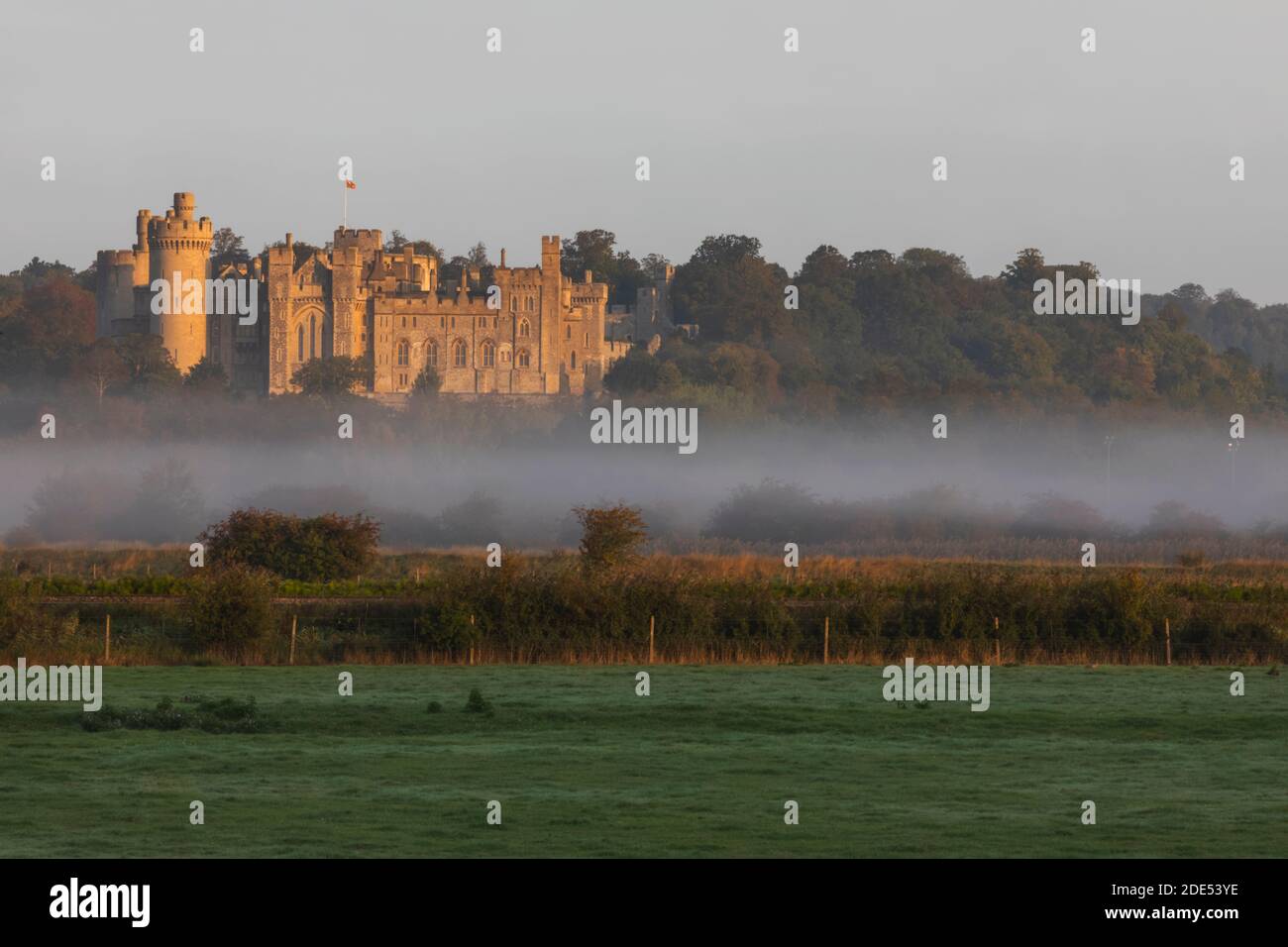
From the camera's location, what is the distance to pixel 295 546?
4331 cm

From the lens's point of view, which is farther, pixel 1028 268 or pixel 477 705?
pixel 1028 268

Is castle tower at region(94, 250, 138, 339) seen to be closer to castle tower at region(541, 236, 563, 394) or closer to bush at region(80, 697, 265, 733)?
castle tower at region(541, 236, 563, 394)

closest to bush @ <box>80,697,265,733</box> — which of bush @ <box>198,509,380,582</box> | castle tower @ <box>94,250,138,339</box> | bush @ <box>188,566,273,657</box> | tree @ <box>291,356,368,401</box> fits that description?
bush @ <box>188,566,273,657</box>

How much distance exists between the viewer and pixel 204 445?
97.0m

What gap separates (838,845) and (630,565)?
986 inches

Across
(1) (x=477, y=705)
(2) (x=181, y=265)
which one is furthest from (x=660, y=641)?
(2) (x=181, y=265)

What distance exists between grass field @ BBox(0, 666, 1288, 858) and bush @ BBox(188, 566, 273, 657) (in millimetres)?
2673

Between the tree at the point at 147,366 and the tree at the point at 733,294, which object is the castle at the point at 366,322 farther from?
the tree at the point at 733,294

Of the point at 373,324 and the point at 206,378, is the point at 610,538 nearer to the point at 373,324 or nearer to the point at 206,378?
the point at 206,378

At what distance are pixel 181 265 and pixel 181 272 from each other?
0.36m

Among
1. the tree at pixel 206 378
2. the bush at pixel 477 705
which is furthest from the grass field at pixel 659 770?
the tree at pixel 206 378
